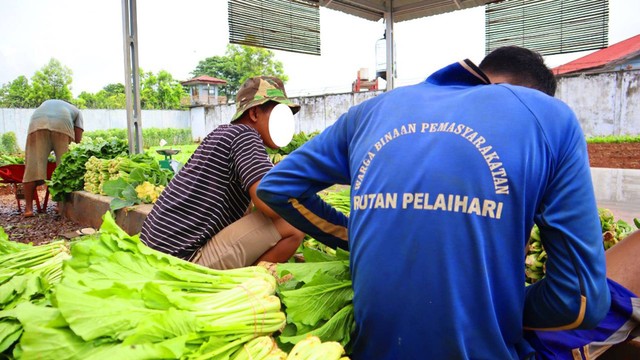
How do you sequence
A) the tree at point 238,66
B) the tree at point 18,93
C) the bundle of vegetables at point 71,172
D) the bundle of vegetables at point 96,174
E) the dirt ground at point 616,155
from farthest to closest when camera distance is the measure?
1. the tree at point 238,66
2. the tree at point 18,93
3. the dirt ground at point 616,155
4. the bundle of vegetables at point 71,172
5. the bundle of vegetables at point 96,174

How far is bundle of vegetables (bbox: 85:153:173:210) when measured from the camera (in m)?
5.63

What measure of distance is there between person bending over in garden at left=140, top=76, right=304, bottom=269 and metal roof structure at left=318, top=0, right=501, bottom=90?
419 cm

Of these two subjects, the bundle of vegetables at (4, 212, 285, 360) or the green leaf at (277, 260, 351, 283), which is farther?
the green leaf at (277, 260, 351, 283)

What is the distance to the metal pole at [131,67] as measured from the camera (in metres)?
6.06

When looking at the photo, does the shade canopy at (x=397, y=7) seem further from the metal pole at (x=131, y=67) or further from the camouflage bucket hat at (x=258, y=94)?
the camouflage bucket hat at (x=258, y=94)

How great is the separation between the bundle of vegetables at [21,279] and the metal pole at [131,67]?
409cm

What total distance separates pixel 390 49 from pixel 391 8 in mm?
584

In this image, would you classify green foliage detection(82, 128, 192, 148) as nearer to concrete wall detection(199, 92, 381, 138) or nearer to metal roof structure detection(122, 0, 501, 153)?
concrete wall detection(199, 92, 381, 138)

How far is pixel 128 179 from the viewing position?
5973 millimetres

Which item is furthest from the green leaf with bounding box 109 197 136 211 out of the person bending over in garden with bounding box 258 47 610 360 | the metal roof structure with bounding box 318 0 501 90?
the person bending over in garden with bounding box 258 47 610 360

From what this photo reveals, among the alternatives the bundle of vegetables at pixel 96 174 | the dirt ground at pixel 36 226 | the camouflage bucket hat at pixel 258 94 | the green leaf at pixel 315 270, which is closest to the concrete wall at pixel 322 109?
the dirt ground at pixel 36 226

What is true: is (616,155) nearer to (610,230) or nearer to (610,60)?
(610,230)

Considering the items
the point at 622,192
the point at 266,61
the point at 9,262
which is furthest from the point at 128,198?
the point at 266,61

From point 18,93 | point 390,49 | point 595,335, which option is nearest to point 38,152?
point 390,49
